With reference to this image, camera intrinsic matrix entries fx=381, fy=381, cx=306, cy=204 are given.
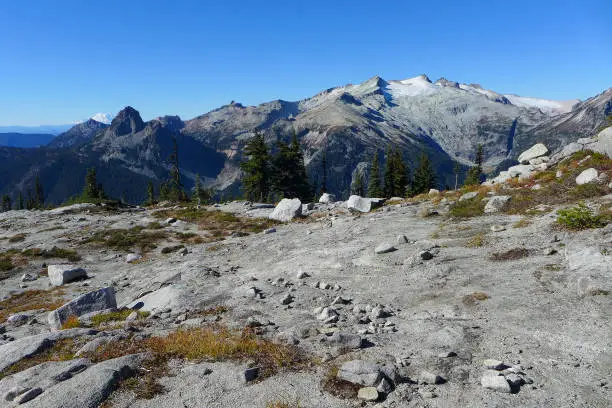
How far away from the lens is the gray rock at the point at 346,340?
30.8ft

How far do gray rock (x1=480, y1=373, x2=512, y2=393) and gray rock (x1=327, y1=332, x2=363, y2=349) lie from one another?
Answer: 2.87 m

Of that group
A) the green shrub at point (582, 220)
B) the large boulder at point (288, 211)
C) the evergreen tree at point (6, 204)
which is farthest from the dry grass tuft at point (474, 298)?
the evergreen tree at point (6, 204)

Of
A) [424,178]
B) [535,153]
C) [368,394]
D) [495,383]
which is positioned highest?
[535,153]

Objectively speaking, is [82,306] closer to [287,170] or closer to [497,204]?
[497,204]

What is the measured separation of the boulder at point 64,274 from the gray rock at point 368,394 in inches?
931

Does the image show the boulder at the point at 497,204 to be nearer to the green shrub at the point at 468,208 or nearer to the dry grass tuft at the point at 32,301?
the green shrub at the point at 468,208

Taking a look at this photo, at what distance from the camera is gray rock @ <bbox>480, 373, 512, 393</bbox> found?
7.24 metres

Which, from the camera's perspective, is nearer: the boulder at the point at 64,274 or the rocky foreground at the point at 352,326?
the rocky foreground at the point at 352,326

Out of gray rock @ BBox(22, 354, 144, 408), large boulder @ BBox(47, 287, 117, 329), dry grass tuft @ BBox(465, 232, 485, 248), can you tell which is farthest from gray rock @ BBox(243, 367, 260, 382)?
dry grass tuft @ BBox(465, 232, 485, 248)

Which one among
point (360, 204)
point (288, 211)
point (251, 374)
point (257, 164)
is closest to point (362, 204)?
point (360, 204)

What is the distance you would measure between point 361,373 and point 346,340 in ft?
5.36

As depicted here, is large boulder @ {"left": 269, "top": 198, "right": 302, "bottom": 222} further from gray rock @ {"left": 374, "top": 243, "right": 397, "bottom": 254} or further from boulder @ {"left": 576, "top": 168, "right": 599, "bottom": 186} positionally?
boulder @ {"left": 576, "top": 168, "right": 599, "bottom": 186}

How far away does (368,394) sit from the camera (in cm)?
729

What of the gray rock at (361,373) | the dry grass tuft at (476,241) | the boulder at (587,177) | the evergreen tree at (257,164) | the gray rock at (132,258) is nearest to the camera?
the gray rock at (361,373)
